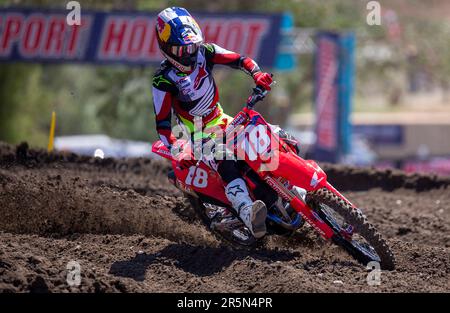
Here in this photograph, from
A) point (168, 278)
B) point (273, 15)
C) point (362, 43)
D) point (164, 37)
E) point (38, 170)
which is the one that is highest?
A: point (362, 43)

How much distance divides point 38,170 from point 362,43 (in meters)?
28.8

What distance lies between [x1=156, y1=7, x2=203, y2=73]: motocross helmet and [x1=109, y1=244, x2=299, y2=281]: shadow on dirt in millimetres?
1733

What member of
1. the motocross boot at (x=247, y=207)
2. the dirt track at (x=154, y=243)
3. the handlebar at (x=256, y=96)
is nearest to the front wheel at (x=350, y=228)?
the dirt track at (x=154, y=243)

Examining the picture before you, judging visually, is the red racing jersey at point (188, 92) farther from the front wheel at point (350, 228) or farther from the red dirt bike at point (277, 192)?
the front wheel at point (350, 228)

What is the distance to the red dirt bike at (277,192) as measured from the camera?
23.8ft

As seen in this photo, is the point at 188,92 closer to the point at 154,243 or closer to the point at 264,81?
the point at 264,81

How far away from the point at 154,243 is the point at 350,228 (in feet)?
6.25

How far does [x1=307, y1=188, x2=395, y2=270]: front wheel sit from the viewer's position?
7.13 metres

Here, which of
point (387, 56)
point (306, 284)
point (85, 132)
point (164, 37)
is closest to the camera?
point (306, 284)

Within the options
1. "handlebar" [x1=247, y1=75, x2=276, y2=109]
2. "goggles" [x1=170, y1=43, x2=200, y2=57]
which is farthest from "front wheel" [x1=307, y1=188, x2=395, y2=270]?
"goggles" [x1=170, y1=43, x2=200, y2=57]

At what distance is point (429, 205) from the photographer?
11.2 m

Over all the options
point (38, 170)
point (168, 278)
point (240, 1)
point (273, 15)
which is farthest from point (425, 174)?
point (240, 1)

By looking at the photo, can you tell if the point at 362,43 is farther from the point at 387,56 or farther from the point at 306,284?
the point at 306,284

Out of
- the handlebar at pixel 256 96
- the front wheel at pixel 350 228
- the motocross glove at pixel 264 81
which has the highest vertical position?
the motocross glove at pixel 264 81
